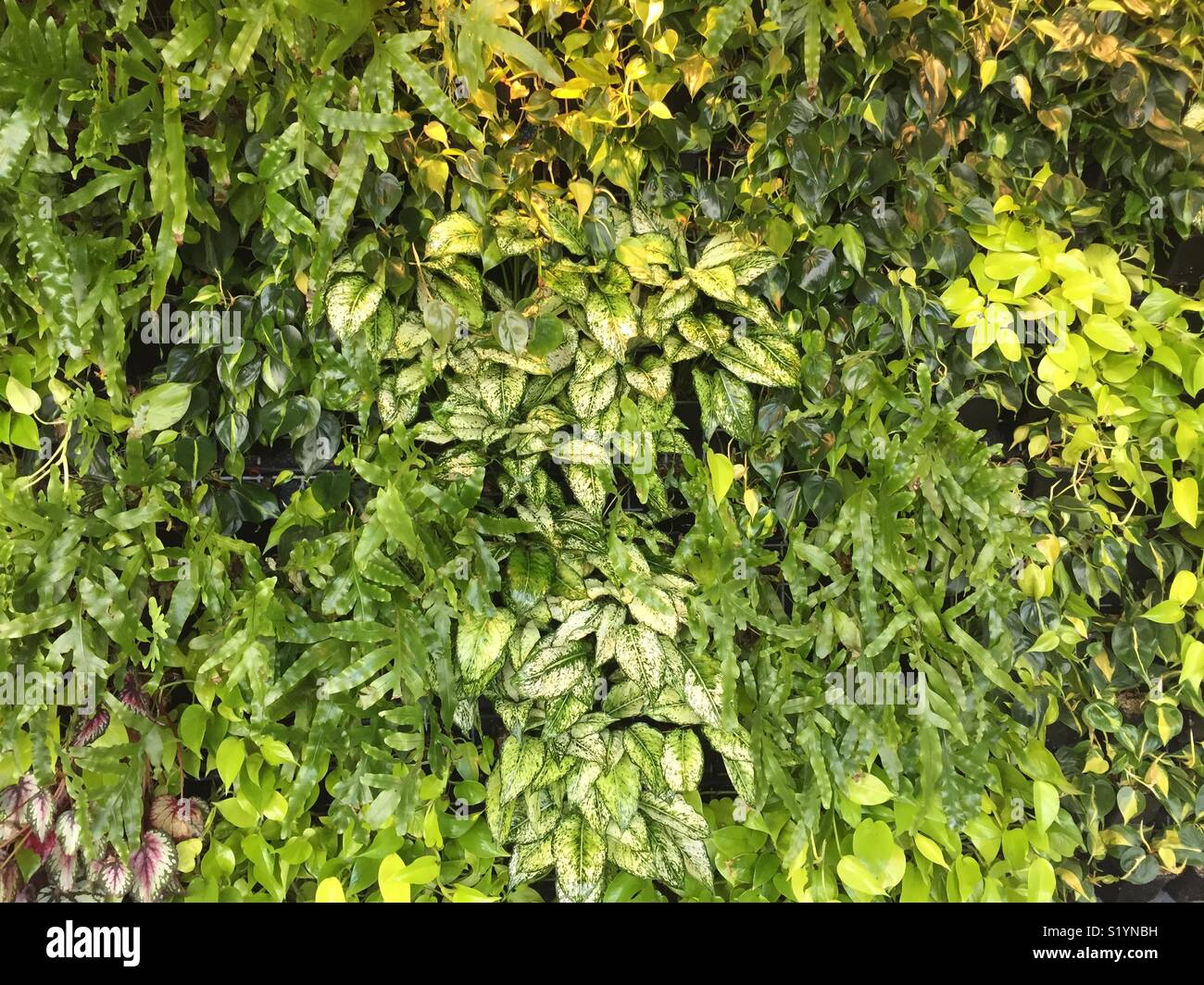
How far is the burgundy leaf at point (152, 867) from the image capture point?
4.53ft

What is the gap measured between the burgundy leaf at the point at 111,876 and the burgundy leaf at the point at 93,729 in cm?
21

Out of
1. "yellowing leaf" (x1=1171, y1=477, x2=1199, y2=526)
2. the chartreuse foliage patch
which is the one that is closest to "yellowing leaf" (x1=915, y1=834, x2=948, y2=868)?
the chartreuse foliage patch

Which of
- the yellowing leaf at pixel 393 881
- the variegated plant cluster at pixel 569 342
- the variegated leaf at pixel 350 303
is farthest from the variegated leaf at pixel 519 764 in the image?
the variegated leaf at pixel 350 303

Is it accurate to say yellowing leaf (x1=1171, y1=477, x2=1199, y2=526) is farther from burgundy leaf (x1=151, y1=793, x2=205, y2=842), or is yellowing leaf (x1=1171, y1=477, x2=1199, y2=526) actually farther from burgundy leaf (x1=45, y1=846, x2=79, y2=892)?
burgundy leaf (x1=45, y1=846, x2=79, y2=892)

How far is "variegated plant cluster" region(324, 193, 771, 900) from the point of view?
52.4 inches

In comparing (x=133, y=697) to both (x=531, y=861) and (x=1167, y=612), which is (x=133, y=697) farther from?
(x=1167, y=612)

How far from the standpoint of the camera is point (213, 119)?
1365 mm

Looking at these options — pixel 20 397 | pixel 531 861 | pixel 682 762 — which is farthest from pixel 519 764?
A: pixel 20 397

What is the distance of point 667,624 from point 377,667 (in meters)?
0.51

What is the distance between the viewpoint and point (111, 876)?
138 centimetres

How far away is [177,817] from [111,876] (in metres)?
0.13

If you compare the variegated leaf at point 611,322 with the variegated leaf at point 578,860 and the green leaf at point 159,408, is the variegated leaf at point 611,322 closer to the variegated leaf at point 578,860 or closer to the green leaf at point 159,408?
the green leaf at point 159,408

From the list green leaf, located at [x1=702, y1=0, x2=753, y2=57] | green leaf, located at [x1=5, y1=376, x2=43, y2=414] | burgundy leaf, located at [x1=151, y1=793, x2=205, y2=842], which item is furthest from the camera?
burgundy leaf, located at [x1=151, y1=793, x2=205, y2=842]

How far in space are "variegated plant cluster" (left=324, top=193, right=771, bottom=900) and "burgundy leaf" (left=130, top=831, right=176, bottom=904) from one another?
57 centimetres
